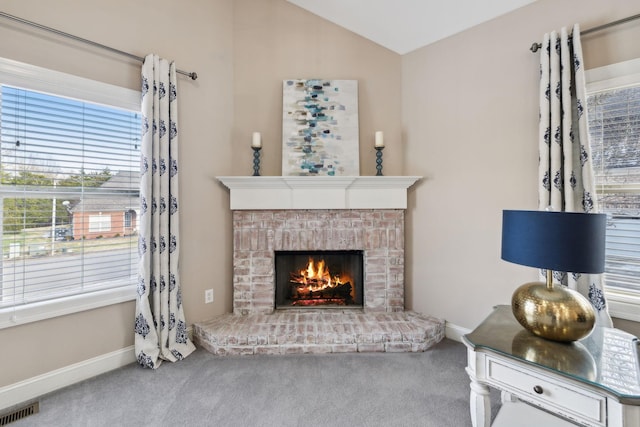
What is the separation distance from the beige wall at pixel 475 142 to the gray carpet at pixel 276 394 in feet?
2.33

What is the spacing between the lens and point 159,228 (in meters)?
2.36

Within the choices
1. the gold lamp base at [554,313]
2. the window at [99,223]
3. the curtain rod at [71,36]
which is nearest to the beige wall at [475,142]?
the gold lamp base at [554,313]

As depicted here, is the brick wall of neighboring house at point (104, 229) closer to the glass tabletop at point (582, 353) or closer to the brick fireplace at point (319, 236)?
the brick fireplace at point (319, 236)

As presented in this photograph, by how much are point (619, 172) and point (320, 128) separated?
7.26 ft

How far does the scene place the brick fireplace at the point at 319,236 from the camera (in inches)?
111

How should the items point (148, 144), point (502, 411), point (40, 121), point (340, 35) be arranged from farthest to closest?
point (340, 35)
point (148, 144)
point (40, 121)
point (502, 411)

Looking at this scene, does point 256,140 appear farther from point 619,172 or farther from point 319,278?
point 619,172

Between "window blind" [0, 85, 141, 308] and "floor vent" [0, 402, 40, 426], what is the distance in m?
0.60

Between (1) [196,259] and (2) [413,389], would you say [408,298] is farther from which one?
(1) [196,259]

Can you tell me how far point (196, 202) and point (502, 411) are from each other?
2.59m

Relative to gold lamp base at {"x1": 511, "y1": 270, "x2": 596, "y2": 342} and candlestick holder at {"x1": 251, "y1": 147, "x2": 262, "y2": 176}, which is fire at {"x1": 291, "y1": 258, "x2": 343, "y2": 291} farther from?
gold lamp base at {"x1": 511, "y1": 270, "x2": 596, "y2": 342}

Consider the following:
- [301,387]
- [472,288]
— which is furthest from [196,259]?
[472,288]

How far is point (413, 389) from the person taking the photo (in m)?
2.05

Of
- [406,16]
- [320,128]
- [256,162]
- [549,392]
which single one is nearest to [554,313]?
[549,392]
